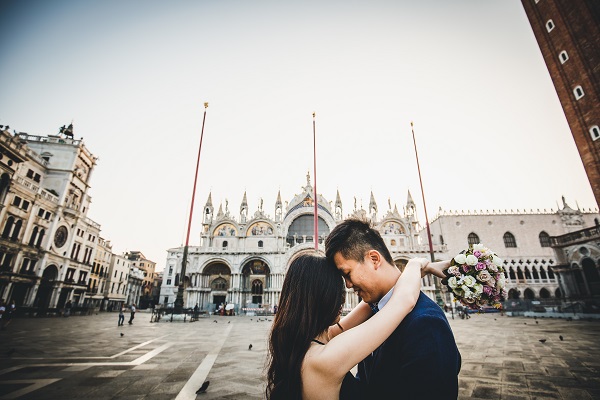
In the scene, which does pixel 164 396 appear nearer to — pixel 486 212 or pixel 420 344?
pixel 420 344

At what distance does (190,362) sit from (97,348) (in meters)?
3.82

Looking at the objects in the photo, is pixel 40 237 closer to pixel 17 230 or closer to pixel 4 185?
pixel 17 230

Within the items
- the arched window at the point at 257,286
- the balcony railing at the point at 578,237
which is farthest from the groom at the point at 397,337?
the arched window at the point at 257,286

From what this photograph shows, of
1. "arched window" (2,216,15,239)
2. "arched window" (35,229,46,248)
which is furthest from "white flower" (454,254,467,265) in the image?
"arched window" (35,229,46,248)

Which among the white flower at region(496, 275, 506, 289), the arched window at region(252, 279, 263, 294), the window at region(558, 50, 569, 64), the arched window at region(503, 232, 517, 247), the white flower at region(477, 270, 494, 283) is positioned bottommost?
the white flower at region(496, 275, 506, 289)

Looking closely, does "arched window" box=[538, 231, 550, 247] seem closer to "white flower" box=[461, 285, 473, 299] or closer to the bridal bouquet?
the bridal bouquet

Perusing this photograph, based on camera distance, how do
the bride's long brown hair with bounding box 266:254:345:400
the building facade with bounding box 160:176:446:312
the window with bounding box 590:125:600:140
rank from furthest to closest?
1. the building facade with bounding box 160:176:446:312
2. the window with bounding box 590:125:600:140
3. the bride's long brown hair with bounding box 266:254:345:400

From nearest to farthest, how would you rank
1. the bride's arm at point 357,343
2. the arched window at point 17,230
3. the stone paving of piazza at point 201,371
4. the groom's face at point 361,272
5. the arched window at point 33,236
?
1. the bride's arm at point 357,343
2. the groom's face at point 361,272
3. the stone paving of piazza at point 201,371
4. the arched window at point 17,230
5. the arched window at point 33,236

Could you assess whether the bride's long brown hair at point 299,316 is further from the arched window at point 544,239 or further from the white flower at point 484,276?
the arched window at point 544,239

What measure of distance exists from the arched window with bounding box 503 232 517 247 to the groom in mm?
48406

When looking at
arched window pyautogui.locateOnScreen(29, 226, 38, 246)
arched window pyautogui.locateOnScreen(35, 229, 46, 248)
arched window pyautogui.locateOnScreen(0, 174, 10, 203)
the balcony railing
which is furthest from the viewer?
arched window pyautogui.locateOnScreen(35, 229, 46, 248)

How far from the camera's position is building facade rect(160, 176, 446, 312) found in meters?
33.7

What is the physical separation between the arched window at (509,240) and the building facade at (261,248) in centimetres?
1219

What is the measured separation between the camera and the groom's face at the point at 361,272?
1.79 meters
